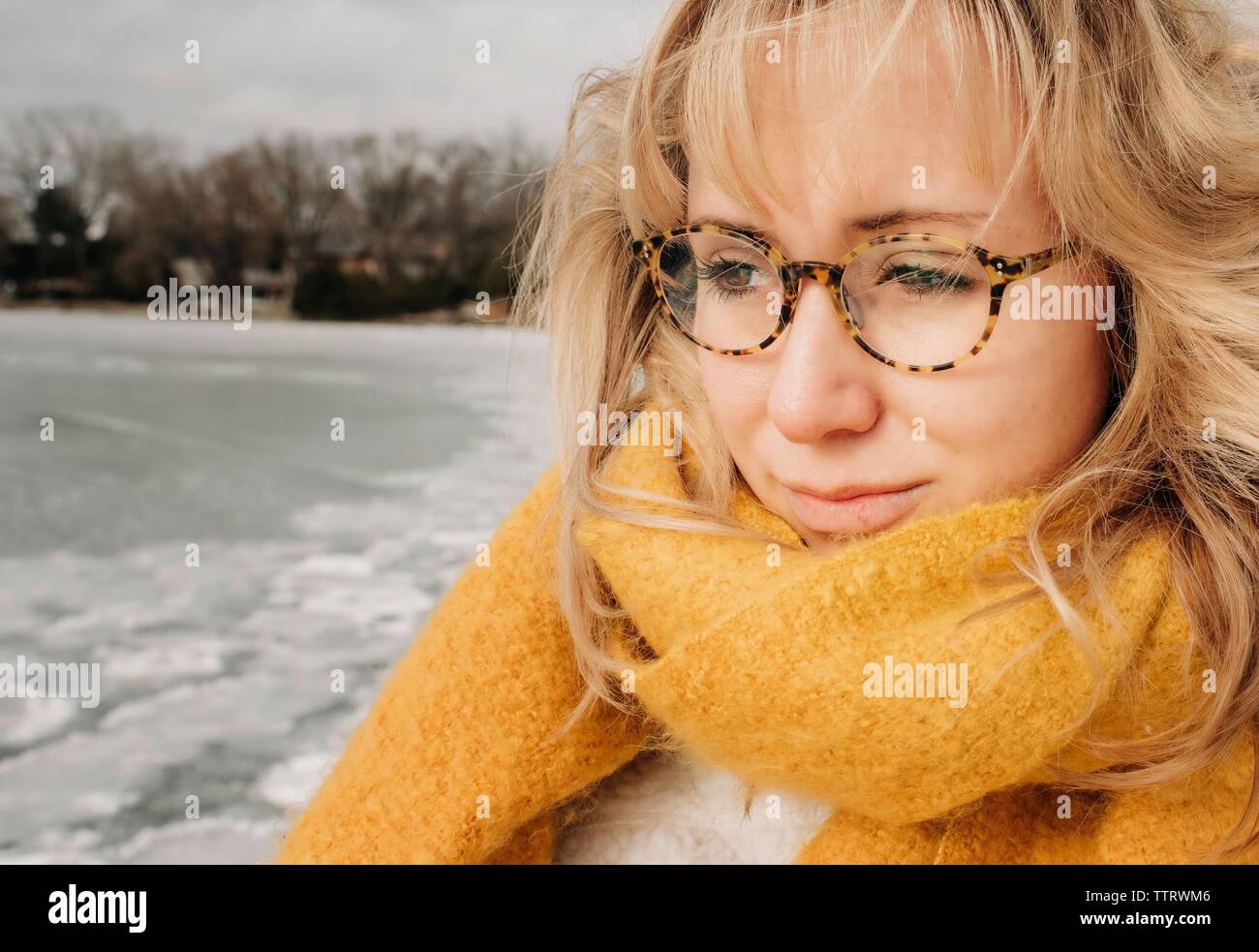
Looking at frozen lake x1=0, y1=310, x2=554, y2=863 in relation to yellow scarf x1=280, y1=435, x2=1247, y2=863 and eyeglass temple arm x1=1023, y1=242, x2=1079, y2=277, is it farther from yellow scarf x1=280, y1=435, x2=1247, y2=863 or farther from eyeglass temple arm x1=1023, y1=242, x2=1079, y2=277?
eyeglass temple arm x1=1023, y1=242, x2=1079, y2=277

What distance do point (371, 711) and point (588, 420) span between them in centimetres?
47

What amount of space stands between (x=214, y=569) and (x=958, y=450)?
3.44m

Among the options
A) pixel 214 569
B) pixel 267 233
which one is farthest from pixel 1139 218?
pixel 267 233

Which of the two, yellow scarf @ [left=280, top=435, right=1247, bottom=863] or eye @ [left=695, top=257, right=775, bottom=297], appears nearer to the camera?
yellow scarf @ [left=280, top=435, right=1247, bottom=863]

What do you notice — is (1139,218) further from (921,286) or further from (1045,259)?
(921,286)

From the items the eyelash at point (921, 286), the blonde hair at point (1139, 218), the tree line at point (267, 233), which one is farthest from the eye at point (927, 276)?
the tree line at point (267, 233)

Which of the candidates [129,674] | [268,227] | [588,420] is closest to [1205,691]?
[588,420]

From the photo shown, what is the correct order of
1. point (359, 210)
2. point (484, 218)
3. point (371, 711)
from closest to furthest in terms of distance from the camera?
point (371, 711)
point (484, 218)
point (359, 210)

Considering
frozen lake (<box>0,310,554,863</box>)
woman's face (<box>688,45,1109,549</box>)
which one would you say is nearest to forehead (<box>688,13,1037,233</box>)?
woman's face (<box>688,45,1109,549</box>)

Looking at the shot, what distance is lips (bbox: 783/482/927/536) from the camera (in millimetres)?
1145

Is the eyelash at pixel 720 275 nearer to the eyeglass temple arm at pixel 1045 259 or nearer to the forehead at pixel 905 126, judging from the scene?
the forehead at pixel 905 126

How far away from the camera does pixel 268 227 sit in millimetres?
17375

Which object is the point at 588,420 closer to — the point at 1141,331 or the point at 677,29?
the point at 677,29

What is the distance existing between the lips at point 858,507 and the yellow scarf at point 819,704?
5 centimetres
